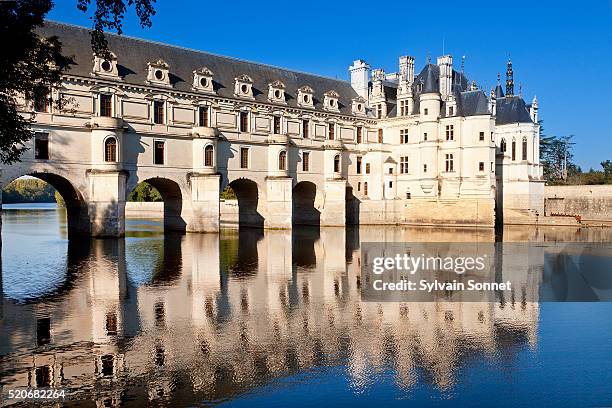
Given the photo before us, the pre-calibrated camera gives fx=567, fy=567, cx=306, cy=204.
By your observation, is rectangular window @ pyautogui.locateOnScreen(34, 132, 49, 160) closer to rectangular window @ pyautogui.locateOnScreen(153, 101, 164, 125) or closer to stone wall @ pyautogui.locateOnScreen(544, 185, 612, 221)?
rectangular window @ pyautogui.locateOnScreen(153, 101, 164, 125)

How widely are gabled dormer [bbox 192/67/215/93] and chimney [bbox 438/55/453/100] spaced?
80.2ft

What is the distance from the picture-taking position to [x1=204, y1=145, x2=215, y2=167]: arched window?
145 feet

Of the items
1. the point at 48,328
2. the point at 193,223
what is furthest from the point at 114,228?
the point at 48,328

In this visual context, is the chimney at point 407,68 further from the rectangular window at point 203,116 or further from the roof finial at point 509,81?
the rectangular window at point 203,116

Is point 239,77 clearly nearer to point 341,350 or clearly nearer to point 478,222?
point 478,222

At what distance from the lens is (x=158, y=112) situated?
4253cm

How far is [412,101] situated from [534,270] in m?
35.2

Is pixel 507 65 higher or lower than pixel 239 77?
higher

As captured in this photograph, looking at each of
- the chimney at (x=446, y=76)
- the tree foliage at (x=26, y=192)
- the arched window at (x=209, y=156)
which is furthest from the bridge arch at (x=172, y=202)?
the tree foliage at (x=26, y=192)

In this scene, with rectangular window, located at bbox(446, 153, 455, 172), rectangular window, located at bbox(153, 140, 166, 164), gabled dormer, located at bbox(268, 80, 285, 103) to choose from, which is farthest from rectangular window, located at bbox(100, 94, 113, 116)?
rectangular window, located at bbox(446, 153, 455, 172)

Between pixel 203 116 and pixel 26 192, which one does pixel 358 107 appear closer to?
pixel 203 116

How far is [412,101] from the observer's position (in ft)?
190

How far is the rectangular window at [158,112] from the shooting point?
42188 mm

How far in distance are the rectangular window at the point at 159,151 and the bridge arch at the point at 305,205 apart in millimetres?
16072
